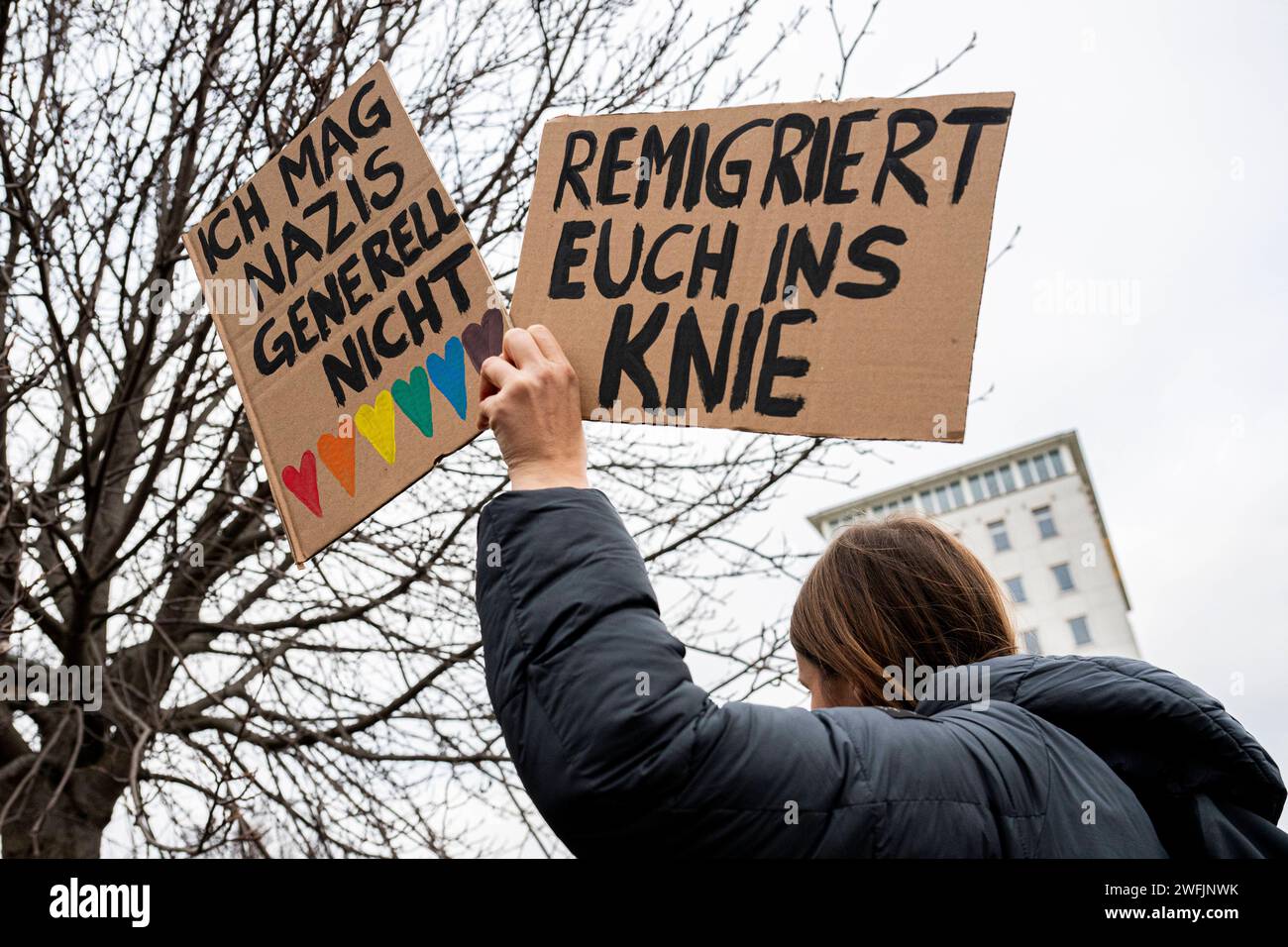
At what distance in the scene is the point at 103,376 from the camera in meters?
4.49

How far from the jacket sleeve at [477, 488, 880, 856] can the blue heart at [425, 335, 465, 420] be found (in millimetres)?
689

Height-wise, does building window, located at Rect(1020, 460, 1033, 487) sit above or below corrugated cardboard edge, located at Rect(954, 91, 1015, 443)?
above

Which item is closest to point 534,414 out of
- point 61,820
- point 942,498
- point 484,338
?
point 484,338

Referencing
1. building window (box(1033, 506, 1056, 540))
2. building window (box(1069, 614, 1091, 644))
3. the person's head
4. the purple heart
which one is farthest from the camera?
building window (box(1033, 506, 1056, 540))

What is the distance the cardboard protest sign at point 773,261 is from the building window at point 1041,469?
50532mm

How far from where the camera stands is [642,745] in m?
0.92

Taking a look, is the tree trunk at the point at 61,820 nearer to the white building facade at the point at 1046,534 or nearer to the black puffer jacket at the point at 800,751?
the black puffer jacket at the point at 800,751

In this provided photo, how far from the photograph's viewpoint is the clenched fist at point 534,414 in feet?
3.92

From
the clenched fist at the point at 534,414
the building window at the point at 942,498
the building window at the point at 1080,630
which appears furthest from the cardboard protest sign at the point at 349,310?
the building window at the point at 942,498

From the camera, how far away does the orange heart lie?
1.73 m

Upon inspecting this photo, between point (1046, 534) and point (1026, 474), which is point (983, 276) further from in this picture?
point (1026, 474)

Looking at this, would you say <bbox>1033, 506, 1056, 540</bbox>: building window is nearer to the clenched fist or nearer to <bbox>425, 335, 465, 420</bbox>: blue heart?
<bbox>425, 335, 465, 420</bbox>: blue heart

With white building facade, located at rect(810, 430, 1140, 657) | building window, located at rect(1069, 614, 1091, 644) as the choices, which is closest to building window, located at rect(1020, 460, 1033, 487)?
white building facade, located at rect(810, 430, 1140, 657)
